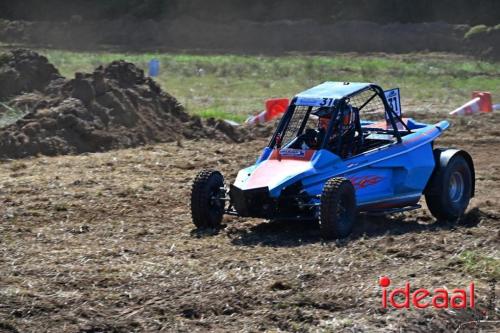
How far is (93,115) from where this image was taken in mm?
17125

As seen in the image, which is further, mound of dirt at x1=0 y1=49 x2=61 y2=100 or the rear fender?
mound of dirt at x1=0 y1=49 x2=61 y2=100

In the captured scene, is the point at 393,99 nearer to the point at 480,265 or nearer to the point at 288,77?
the point at 480,265

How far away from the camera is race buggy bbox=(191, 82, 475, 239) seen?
1054 centimetres

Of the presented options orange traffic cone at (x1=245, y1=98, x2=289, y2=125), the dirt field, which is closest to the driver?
the dirt field

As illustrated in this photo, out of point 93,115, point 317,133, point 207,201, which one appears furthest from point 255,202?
point 93,115

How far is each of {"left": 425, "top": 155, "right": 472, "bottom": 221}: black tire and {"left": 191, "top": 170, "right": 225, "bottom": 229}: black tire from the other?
95.4 inches

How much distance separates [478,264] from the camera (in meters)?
9.02

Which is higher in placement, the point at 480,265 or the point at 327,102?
the point at 327,102

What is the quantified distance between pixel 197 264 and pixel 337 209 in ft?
5.42

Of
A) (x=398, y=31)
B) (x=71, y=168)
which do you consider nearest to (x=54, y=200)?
(x=71, y=168)

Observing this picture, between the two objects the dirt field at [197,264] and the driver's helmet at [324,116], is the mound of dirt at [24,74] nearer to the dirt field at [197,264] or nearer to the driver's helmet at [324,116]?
the dirt field at [197,264]

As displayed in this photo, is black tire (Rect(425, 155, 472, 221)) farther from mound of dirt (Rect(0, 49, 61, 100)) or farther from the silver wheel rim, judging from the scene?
mound of dirt (Rect(0, 49, 61, 100))

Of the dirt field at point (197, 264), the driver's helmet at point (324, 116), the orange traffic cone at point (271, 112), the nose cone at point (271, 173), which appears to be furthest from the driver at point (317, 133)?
the orange traffic cone at point (271, 112)

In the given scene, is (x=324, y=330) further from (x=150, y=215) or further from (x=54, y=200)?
(x=54, y=200)
